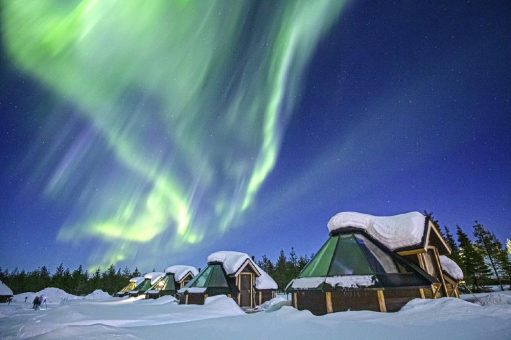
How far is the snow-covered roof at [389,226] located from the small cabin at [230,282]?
563 inches

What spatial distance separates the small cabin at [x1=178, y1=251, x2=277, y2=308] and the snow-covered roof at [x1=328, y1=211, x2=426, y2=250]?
1431 centimetres

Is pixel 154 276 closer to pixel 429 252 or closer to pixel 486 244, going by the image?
pixel 429 252

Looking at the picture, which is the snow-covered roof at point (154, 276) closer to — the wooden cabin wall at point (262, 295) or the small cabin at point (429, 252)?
the wooden cabin wall at point (262, 295)

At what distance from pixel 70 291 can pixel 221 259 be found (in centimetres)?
8509

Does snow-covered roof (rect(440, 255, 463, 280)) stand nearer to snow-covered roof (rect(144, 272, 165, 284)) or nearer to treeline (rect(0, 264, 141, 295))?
snow-covered roof (rect(144, 272, 165, 284))

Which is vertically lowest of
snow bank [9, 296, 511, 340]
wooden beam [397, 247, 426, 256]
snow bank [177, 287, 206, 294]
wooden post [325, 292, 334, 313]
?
snow bank [9, 296, 511, 340]

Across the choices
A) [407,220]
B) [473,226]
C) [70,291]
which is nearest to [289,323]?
[407,220]

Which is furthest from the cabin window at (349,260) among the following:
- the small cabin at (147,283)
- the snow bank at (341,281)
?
the small cabin at (147,283)

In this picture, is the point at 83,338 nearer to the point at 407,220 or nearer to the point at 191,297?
the point at 407,220

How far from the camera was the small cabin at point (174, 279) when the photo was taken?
35.7m

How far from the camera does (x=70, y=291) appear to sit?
8200 cm

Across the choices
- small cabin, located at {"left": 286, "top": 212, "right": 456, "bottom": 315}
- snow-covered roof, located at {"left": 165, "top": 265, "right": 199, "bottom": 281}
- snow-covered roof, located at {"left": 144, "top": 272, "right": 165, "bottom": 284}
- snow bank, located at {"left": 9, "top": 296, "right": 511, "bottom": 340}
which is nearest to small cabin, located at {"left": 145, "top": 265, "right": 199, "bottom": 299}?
snow-covered roof, located at {"left": 165, "top": 265, "right": 199, "bottom": 281}

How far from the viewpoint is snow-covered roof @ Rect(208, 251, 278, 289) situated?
82.4ft

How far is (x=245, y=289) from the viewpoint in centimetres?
2544
